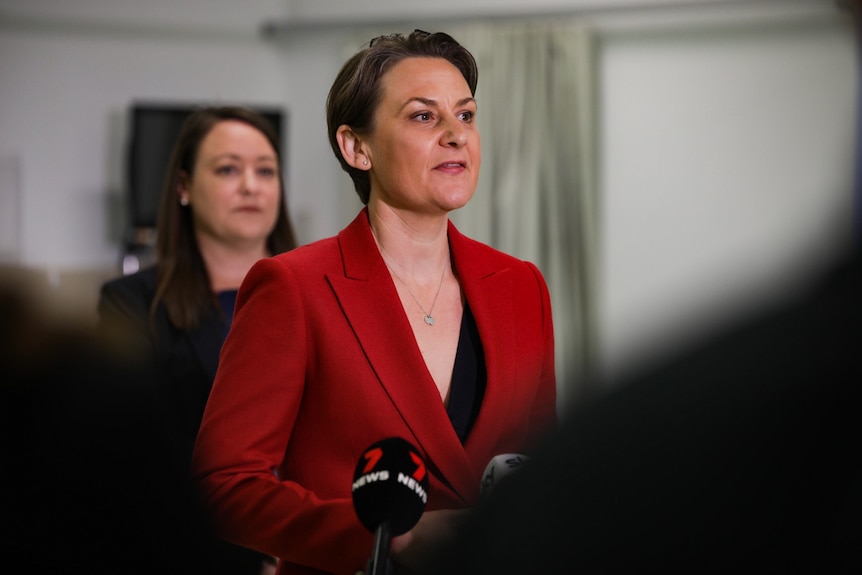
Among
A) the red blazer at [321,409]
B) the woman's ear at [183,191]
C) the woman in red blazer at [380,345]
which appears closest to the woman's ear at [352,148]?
the woman in red blazer at [380,345]

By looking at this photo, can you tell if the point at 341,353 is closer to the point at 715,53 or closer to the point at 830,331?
the point at 830,331

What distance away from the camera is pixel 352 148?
1.65 meters

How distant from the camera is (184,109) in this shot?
5859 mm

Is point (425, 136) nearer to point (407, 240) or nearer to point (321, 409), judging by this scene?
point (407, 240)

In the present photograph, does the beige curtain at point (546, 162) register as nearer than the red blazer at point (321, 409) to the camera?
No

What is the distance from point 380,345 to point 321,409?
0.12 m

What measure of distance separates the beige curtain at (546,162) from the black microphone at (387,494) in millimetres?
4696

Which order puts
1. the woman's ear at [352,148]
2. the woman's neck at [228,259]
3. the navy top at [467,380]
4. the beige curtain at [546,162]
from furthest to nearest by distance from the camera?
the beige curtain at [546,162], the woman's neck at [228,259], the woman's ear at [352,148], the navy top at [467,380]

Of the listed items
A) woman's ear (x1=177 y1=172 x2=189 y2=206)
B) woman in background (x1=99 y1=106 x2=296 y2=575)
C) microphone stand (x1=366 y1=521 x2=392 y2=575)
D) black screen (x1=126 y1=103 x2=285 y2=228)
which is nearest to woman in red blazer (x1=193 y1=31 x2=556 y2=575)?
microphone stand (x1=366 y1=521 x2=392 y2=575)

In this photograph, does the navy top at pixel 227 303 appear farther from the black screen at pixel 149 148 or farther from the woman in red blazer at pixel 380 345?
the black screen at pixel 149 148

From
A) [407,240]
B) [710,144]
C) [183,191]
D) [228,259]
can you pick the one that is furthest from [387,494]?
[710,144]

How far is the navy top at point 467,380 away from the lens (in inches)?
60.4

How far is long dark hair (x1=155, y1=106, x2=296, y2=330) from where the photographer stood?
2.46 m

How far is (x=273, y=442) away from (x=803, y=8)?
15.4ft
